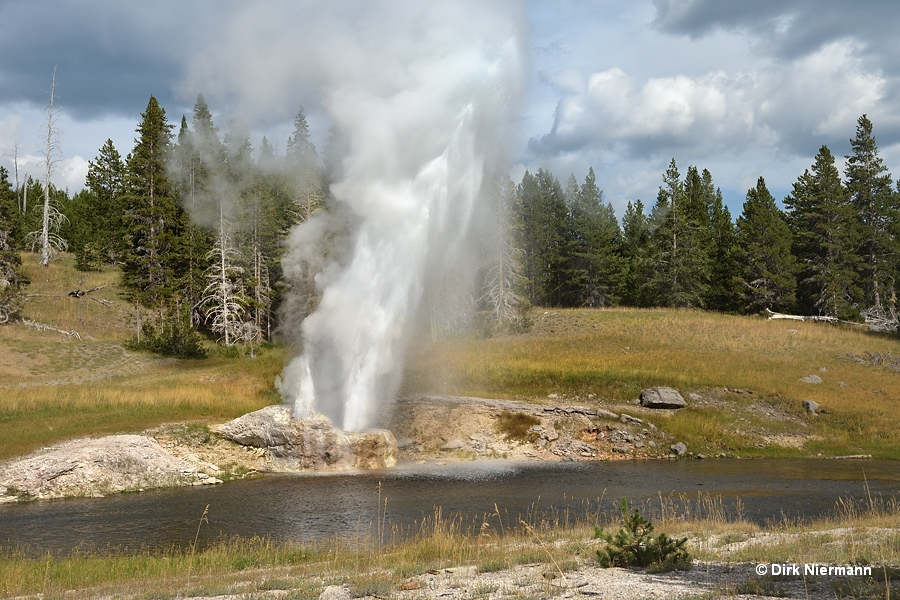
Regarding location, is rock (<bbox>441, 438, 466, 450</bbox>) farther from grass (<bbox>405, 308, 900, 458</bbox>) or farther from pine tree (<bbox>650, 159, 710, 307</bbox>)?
pine tree (<bbox>650, 159, 710, 307</bbox>)

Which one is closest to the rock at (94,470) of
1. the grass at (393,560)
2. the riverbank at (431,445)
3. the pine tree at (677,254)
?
the riverbank at (431,445)

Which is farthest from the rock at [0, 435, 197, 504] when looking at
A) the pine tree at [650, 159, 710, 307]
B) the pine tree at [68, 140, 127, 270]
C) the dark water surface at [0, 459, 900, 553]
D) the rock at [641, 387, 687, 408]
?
the pine tree at [650, 159, 710, 307]

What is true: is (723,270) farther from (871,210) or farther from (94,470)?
(94,470)

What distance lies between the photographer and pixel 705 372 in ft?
136

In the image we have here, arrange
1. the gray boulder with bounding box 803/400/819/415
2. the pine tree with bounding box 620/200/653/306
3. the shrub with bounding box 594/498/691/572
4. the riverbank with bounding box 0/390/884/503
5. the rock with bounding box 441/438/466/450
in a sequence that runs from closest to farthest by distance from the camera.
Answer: the shrub with bounding box 594/498/691/572 → the riverbank with bounding box 0/390/884/503 → the rock with bounding box 441/438/466/450 → the gray boulder with bounding box 803/400/819/415 → the pine tree with bounding box 620/200/653/306

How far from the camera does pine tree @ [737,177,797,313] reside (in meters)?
71.9

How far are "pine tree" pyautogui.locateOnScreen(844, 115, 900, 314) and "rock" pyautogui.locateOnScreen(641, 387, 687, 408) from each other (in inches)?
1770

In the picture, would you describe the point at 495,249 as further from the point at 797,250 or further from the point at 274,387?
the point at 797,250

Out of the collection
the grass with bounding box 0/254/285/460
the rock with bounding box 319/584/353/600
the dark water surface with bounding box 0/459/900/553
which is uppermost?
the grass with bounding box 0/254/285/460

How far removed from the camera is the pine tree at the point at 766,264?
71938 mm

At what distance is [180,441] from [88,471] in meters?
4.47

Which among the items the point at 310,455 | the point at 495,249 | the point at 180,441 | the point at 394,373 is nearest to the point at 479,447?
the point at 394,373

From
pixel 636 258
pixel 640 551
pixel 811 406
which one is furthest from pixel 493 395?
pixel 636 258

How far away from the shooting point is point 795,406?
119ft
